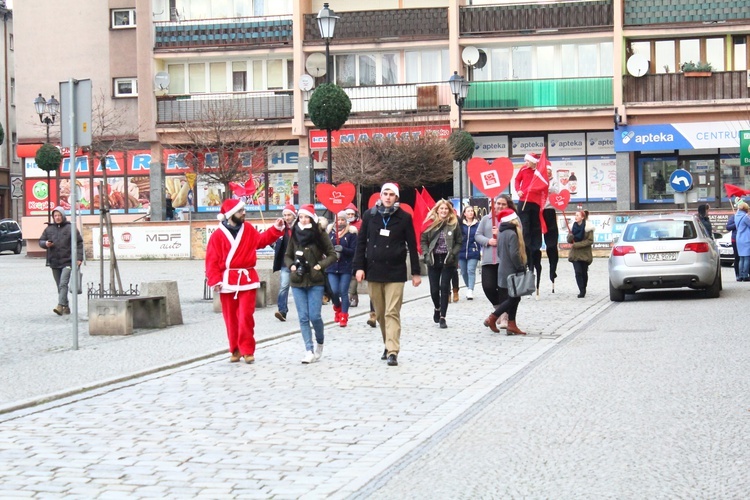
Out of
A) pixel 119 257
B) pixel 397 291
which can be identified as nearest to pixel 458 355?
pixel 397 291

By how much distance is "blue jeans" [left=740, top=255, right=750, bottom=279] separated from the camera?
26.2 meters

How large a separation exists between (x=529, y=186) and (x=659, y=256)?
2.53m

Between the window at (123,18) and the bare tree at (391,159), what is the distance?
44.2 feet

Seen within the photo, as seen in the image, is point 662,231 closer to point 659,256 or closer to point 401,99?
point 659,256

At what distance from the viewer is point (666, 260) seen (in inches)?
851

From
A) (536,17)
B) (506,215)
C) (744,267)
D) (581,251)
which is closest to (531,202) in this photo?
(581,251)

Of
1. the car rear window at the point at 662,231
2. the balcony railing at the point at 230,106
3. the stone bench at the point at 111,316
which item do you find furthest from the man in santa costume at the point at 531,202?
the balcony railing at the point at 230,106

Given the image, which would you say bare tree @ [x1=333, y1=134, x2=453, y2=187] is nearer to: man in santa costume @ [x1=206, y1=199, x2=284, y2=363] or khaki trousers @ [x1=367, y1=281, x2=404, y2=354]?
man in santa costume @ [x1=206, y1=199, x2=284, y2=363]

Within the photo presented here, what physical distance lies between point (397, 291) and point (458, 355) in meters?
1.24

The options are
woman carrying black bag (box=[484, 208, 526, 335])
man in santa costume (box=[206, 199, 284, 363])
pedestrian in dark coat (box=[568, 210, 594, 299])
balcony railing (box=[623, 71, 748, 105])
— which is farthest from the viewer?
balcony railing (box=[623, 71, 748, 105])

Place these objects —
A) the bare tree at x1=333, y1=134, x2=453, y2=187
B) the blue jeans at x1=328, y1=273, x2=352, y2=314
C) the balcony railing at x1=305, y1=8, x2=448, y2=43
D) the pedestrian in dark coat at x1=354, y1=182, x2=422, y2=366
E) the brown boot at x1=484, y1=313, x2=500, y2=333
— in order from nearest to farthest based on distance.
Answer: the pedestrian in dark coat at x1=354, y1=182, x2=422, y2=366 → the brown boot at x1=484, y1=313, x2=500, y2=333 → the blue jeans at x1=328, y1=273, x2=352, y2=314 → the bare tree at x1=333, y1=134, x2=453, y2=187 → the balcony railing at x1=305, y1=8, x2=448, y2=43

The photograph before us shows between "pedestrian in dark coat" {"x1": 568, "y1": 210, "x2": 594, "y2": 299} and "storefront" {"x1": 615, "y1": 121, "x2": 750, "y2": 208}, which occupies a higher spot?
"storefront" {"x1": 615, "y1": 121, "x2": 750, "y2": 208}

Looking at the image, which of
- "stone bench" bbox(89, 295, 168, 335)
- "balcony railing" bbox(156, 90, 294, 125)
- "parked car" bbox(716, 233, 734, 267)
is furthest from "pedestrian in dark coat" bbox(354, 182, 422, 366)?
"balcony railing" bbox(156, 90, 294, 125)

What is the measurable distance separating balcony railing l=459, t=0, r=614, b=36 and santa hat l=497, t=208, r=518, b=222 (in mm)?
31688
